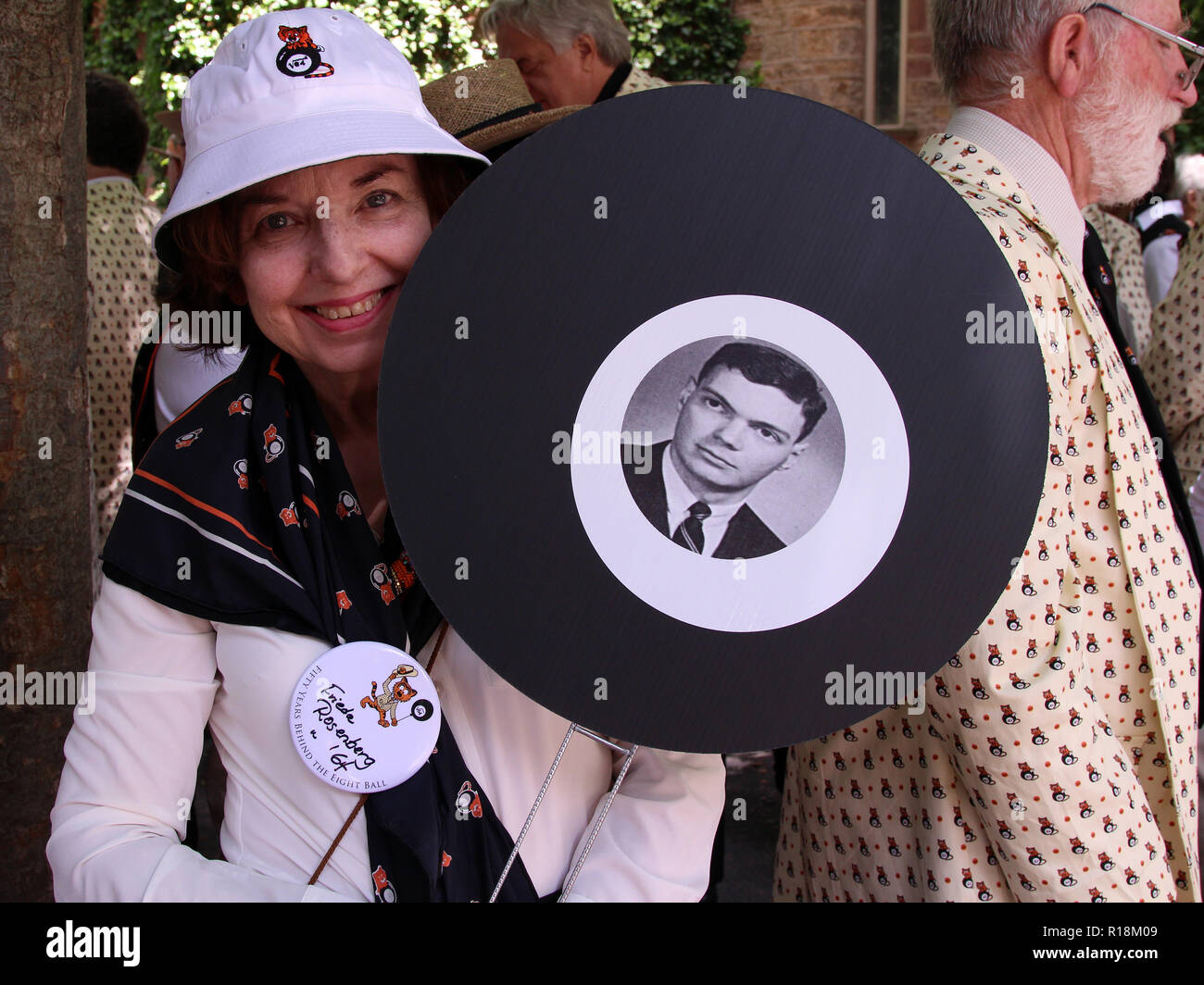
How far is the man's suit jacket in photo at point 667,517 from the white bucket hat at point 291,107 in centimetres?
45

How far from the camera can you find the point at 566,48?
3508 millimetres

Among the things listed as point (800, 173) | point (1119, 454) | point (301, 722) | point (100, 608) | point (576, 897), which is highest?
point (800, 173)

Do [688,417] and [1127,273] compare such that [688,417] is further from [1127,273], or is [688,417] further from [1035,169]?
[1127,273]

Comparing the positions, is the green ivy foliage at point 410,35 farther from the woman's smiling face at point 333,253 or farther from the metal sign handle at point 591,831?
the metal sign handle at point 591,831

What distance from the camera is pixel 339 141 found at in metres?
1.14

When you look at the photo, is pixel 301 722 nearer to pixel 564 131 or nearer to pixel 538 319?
pixel 538 319

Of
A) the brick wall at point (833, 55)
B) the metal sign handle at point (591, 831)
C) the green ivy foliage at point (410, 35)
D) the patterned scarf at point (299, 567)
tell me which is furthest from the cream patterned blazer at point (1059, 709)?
the green ivy foliage at point (410, 35)

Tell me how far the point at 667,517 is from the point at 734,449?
9 cm

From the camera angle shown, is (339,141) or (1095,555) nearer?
(339,141)

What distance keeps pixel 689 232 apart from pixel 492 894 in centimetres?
70

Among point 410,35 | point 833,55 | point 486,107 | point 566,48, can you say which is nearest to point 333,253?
point 486,107

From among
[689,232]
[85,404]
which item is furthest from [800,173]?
[85,404]

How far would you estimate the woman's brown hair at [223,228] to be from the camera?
1.26m

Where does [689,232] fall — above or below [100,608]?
above
